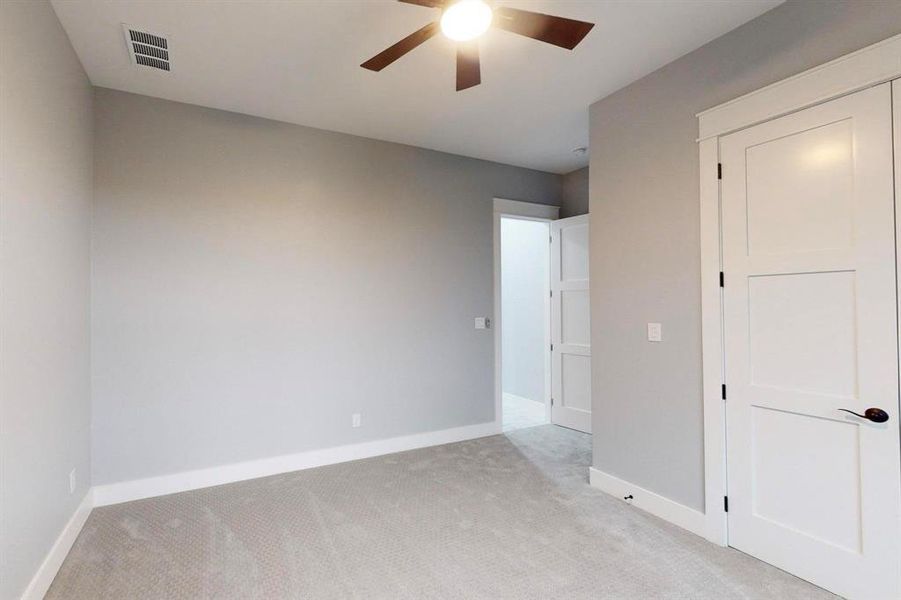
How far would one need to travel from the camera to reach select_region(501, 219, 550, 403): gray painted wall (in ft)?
19.3

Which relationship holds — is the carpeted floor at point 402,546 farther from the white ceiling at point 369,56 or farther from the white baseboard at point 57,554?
the white ceiling at point 369,56

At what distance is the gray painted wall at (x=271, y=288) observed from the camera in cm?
308

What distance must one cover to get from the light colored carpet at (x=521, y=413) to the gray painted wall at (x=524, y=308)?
0.35ft

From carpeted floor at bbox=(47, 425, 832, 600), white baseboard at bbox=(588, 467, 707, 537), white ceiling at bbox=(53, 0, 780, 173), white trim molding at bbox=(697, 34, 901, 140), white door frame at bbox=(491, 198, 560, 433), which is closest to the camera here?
white trim molding at bbox=(697, 34, 901, 140)

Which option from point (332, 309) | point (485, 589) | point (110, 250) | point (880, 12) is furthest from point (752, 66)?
point (110, 250)

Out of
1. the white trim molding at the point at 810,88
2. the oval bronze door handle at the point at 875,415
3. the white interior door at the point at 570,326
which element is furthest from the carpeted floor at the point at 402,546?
the white trim molding at the point at 810,88

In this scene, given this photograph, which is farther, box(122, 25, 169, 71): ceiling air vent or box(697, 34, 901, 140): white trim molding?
box(122, 25, 169, 71): ceiling air vent

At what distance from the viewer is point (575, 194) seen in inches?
196

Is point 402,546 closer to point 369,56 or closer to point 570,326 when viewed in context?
point 369,56

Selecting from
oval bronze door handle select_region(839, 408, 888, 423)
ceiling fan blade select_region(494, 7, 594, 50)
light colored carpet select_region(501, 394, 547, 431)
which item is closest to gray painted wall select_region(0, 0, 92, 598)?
ceiling fan blade select_region(494, 7, 594, 50)

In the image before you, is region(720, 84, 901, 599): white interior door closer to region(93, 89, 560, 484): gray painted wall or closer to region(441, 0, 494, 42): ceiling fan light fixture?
region(441, 0, 494, 42): ceiling fan light fixture

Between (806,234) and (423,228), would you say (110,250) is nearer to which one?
(423,228)

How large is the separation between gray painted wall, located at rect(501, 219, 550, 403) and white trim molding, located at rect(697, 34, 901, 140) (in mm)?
3163

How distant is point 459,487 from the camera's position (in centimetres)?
325
